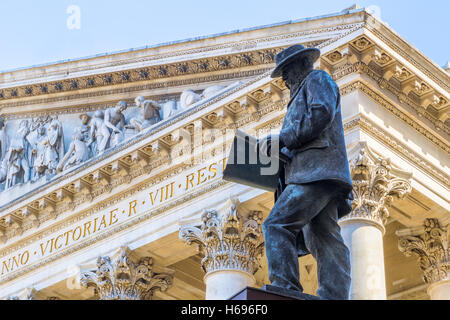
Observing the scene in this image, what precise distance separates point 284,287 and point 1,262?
1748 cm

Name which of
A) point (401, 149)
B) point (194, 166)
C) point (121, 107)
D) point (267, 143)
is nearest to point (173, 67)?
point (121, 107)

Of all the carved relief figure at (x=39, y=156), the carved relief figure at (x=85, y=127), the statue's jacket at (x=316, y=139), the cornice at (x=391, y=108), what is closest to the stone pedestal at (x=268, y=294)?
the statue's jacket at (x=316, y=139)

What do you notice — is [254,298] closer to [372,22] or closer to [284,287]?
[284,287]

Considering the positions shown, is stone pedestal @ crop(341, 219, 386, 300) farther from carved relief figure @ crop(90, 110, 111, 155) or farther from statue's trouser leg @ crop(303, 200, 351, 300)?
statue's trouser leg @ crop(303, 200, 351, 300)

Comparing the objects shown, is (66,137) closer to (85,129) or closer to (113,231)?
(85,129)

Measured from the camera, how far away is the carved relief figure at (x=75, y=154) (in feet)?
73.5

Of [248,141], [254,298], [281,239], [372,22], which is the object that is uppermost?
[372,22]

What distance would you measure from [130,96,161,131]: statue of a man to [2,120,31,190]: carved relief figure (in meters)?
3.66

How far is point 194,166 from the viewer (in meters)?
19.7

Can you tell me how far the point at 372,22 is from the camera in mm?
17516

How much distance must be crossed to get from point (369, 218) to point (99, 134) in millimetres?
8214

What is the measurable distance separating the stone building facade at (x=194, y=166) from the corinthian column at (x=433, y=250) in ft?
0.09

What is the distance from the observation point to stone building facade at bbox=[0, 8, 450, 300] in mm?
17422

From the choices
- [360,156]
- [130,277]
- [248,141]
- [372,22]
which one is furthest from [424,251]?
[248,141]
